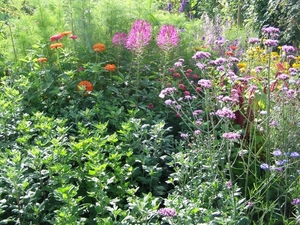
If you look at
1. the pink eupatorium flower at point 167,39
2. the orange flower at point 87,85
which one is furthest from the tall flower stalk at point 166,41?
the orange flower at point 87,85

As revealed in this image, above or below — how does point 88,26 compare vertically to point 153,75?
above

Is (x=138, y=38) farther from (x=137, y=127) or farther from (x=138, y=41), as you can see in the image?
(x=137, y=127)

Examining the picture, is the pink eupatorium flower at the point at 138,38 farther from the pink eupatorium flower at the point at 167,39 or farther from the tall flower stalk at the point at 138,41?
the pink eupatorium flower at the point at 167,39

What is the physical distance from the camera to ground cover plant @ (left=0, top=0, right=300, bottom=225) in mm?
2246

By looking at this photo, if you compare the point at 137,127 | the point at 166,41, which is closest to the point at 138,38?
the point at 166,41

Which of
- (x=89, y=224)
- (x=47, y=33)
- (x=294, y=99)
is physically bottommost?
(x=89, y=224)

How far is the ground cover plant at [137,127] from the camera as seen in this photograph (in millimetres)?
2246

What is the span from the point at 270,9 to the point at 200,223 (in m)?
7.27

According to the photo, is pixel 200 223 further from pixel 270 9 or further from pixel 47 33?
pixel 270 9

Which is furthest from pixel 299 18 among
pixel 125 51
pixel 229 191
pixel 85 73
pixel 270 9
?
pixel 229 191

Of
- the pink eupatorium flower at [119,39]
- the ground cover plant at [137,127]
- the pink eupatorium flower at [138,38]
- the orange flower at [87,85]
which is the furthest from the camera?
the pink eupatorium flower at [119,39]

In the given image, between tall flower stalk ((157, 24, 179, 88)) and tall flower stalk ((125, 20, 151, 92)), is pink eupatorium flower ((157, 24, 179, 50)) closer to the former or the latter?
tall flower stalk ((157, 24, 179, 88))

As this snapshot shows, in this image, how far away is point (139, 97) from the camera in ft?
12.3

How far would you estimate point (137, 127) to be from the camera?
283 cm
